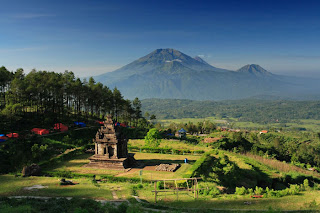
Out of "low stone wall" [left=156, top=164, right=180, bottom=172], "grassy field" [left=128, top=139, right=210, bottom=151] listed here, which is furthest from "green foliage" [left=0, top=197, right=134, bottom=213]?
"grassy field" [left=128, top=139, right=210, bottom=151]

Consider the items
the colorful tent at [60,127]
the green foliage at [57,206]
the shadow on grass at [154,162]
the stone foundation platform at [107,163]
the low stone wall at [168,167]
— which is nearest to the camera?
the green foliage at [57,206]

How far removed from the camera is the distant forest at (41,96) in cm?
4806

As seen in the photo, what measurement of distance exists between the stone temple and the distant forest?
673 inches

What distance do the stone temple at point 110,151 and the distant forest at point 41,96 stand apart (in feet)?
56.1

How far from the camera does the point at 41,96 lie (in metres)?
53.1

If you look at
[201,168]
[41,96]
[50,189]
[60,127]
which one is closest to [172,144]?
[201,168]

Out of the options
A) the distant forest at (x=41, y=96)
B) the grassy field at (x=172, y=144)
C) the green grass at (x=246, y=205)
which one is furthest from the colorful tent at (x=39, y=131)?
the green grass at (x=246, y=205)

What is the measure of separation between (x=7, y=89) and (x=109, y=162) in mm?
32276

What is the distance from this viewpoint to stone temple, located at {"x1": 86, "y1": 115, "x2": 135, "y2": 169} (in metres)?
37.5

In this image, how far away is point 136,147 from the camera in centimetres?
5066

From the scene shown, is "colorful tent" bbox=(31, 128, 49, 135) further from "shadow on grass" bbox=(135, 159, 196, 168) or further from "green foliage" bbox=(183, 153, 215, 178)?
"green foliage" bbox=(183, 153, 215, 178)

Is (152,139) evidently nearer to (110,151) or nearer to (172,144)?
(172,144)

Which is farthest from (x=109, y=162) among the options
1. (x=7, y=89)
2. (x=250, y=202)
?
(x=7, y=89)

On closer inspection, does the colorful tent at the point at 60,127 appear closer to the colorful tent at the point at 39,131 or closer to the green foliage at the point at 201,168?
the colorful tent at the point at 39,131
